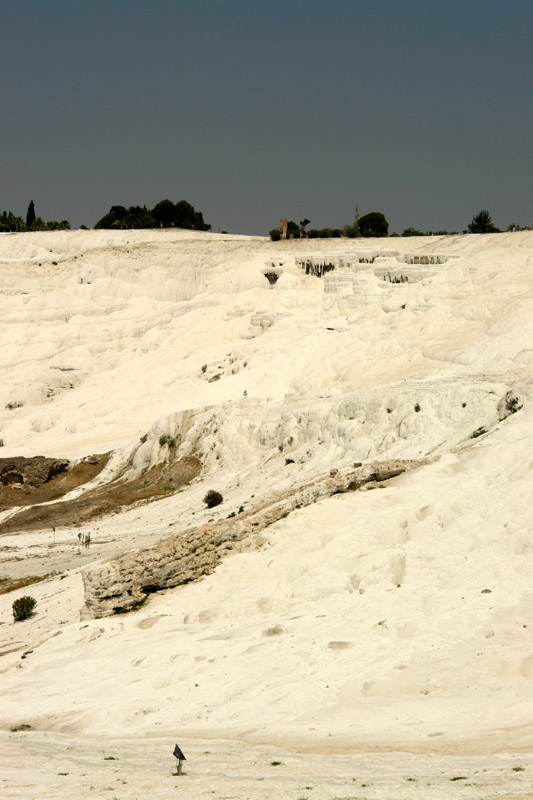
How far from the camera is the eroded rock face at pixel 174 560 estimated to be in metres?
21.5

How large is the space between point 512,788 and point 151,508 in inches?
1075

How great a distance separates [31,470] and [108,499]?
747cm

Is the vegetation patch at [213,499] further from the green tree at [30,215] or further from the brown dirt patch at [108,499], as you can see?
the green tree at [30,215]

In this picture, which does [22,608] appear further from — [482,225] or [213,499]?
[482,225]

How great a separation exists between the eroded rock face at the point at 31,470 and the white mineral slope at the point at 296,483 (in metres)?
1.87

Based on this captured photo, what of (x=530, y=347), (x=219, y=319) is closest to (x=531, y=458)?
(x=530, y=347)

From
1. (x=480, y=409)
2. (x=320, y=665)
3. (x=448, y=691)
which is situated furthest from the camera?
(x=480, y=409)

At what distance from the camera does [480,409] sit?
103ft

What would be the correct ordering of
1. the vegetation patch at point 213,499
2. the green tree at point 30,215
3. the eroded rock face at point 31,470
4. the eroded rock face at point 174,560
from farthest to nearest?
1. the green tree at point 30,215
2. the eroded rock face at point 31,470
3. the vegetation patch at point 213,499
4. the eroded rock face at point 174,560

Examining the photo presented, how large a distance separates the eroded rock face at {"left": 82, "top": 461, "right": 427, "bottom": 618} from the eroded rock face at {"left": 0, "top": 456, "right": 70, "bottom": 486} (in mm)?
23718

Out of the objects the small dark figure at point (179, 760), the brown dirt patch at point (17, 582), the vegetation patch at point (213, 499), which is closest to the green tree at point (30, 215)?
the vegetation patch at point (213, 499)

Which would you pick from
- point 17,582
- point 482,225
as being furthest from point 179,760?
point 482,225

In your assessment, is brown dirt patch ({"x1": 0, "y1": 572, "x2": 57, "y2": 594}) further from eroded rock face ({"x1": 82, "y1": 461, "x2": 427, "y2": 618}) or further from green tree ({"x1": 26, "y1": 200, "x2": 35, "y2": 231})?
green tree ({"x1": 26, "y1": 200, "x2": 35, "y2": 231})

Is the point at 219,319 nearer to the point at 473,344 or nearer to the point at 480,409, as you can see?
the point at 473,344
